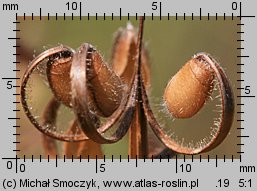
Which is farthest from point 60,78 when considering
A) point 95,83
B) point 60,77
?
point 95,83

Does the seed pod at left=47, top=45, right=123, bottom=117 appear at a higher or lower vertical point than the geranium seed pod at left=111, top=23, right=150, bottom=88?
lower

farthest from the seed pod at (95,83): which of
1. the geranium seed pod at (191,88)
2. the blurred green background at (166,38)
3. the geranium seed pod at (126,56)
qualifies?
the blurred green background at (166,38)

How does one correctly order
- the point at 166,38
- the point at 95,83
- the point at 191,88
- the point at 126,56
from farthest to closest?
the point at 166,38
the point at 126,56
the point at 191,88
the point at 95,83

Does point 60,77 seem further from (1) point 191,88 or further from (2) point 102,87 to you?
(1) point 191,88

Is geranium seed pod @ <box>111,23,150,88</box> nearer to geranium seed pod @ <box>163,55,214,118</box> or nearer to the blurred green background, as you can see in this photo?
geranium seed pod @ <box>163,55,214,118</box>

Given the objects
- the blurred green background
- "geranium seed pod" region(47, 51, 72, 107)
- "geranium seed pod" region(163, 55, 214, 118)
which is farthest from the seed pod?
the blurred green background

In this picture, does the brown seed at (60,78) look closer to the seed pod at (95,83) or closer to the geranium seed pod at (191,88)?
the seed pod at (95,83)

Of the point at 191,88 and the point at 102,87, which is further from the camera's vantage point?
the point at 191,88
